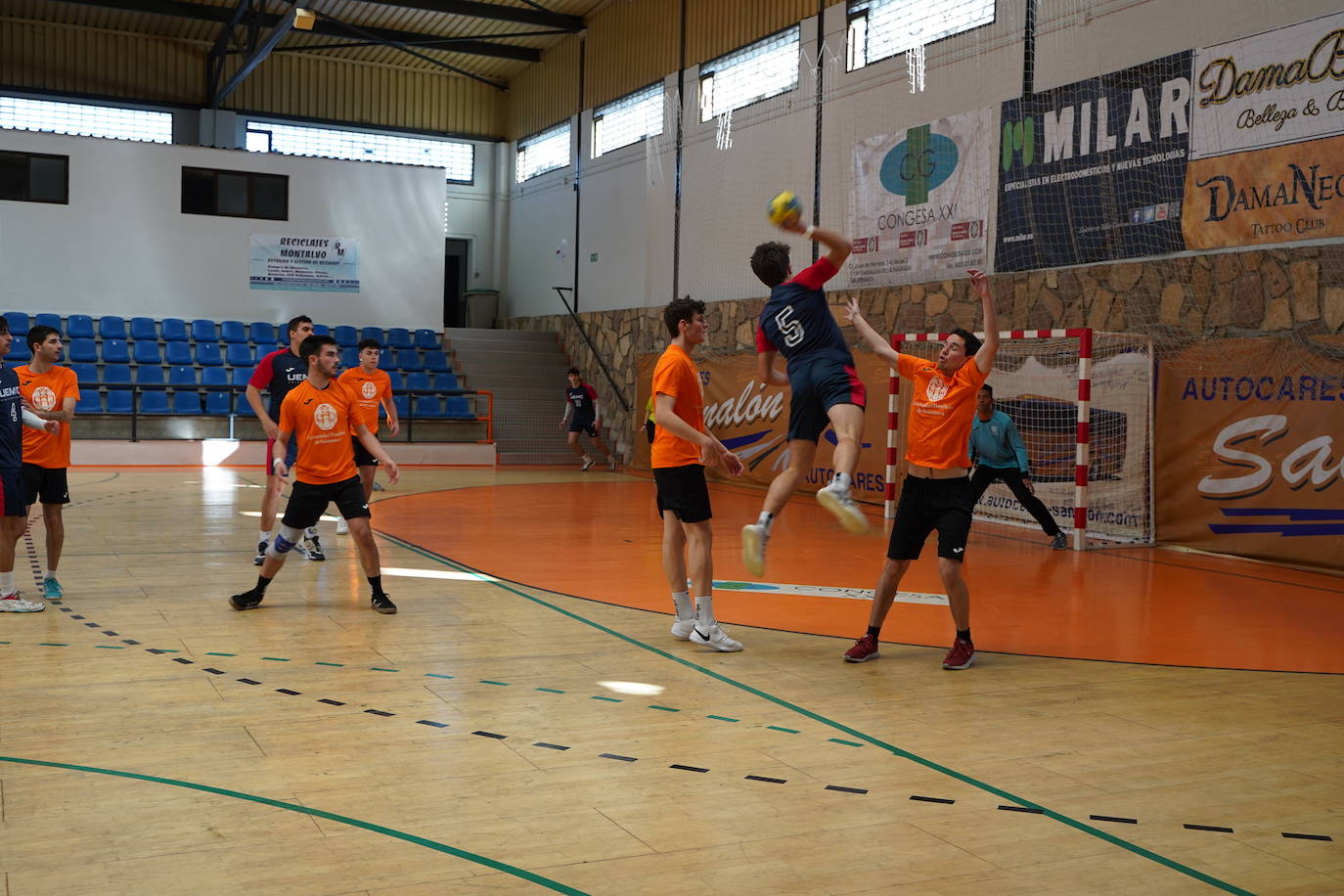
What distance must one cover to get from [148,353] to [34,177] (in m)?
4.08

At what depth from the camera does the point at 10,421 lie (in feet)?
22.5

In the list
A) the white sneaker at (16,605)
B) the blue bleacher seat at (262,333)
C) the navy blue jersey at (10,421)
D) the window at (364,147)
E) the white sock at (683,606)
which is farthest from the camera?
the window at (364,147)

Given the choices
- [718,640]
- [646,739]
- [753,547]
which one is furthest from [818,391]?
[646,739]

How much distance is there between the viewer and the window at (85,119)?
25.2 metres

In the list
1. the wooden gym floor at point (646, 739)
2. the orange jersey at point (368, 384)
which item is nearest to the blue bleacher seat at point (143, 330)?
the orange jersey at point (368, 384)

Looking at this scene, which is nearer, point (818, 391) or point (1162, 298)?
point (818, 391)

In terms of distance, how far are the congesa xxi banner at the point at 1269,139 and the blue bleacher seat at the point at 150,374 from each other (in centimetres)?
1742

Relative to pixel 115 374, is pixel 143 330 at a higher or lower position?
higher

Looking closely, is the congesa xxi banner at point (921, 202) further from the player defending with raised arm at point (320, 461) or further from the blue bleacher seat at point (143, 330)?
the blue bleacher seat at point (143, 330)

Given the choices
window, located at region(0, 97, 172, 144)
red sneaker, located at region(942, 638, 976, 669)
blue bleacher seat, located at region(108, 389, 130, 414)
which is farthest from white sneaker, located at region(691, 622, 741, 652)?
window, located at region(0, 97, 172, 144)

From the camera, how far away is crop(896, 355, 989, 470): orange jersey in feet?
20.0

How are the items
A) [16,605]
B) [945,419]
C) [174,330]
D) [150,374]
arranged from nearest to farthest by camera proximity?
[945,419] < [16,605] < [150,374] < [174,330]

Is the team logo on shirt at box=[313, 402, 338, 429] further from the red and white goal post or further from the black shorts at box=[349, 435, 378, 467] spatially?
the red and white goal post

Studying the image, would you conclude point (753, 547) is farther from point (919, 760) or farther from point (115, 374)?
point (115, 374)
